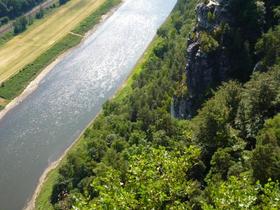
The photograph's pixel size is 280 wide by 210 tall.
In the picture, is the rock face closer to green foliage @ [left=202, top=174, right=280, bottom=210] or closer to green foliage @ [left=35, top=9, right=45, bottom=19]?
green foliage @ [left=202, top=174, right=280, bottom=210]

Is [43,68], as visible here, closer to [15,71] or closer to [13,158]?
[15,71]

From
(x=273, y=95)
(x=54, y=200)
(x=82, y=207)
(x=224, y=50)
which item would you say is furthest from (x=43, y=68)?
(x=82, y=207)

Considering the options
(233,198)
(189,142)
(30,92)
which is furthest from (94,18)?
(233,198)

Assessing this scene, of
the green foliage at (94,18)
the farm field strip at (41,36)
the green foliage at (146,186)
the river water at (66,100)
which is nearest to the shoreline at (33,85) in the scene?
the river water at (66,100)

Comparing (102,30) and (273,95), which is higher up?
(273,95)

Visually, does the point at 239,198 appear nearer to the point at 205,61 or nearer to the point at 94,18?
the point at 205,61
